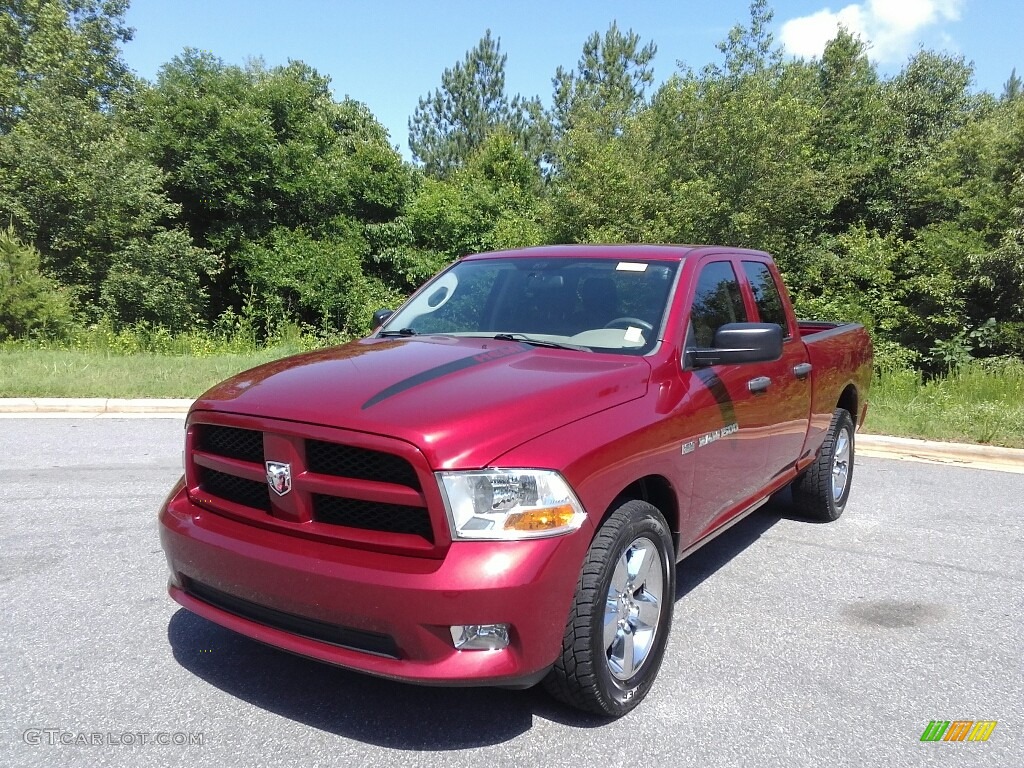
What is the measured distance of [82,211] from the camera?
2047 centimetres

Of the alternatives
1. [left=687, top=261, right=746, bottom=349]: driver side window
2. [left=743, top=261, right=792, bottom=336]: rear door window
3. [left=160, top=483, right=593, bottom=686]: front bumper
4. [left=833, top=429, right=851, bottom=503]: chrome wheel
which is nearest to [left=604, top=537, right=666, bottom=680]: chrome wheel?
[left=160, top=483, right=593, bottom=686]: front bumper

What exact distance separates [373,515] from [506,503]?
0.46 m

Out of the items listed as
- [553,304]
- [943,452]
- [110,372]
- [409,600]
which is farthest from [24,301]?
[409,600]

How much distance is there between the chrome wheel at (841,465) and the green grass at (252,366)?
2907 millimetres

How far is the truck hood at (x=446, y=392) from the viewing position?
260 cm

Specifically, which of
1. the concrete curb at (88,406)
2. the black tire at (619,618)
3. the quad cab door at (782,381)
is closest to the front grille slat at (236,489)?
the black tire at (619,618)

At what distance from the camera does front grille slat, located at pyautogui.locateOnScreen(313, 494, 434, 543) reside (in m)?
2.58

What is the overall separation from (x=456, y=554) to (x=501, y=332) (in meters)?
1.64

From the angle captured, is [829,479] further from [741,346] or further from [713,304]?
[741,346]

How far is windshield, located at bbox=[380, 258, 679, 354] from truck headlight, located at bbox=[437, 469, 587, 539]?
3.65 ft

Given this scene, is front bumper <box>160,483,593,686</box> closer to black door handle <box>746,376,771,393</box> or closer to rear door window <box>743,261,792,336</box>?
black door handle <box>746,376,771,393</box>

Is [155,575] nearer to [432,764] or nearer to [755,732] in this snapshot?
[432,764]

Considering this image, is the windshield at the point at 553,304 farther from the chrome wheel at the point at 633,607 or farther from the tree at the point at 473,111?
the tree at the point at 473,111

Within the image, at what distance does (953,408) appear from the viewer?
939 centimetres
